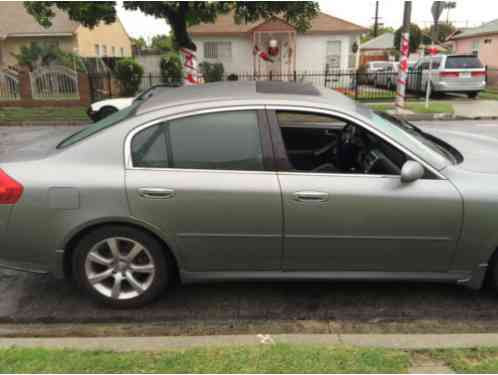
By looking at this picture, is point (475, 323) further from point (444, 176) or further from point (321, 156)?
point (321, 156)

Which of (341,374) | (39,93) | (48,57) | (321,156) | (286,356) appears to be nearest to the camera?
(341,374)

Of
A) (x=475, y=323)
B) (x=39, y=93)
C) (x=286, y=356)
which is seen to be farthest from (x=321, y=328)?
(x=39, y=93)

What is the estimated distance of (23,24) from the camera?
83.7 feet

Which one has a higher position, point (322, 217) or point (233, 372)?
point (322, 217)

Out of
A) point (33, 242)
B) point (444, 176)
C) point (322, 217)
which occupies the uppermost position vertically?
point (444, 176)

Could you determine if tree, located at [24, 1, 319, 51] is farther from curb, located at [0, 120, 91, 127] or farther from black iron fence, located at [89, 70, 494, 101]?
black iron fence, located at [89, 70, 494, 101]

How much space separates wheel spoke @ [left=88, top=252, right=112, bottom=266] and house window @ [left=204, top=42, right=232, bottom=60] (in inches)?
898

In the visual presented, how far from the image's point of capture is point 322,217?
3043 millimetres

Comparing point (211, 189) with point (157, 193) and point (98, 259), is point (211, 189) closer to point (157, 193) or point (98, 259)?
point (157, 193)

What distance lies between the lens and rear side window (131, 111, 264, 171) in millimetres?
3123

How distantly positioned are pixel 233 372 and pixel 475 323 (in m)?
1.81

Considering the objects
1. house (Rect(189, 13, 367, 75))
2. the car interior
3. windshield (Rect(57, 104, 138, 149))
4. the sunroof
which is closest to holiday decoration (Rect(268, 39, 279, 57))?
house (Rect(189, 13, 367, 75))

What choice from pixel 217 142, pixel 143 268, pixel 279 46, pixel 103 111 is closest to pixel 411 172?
pixel 217 142

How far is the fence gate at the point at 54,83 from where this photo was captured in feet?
58.0
